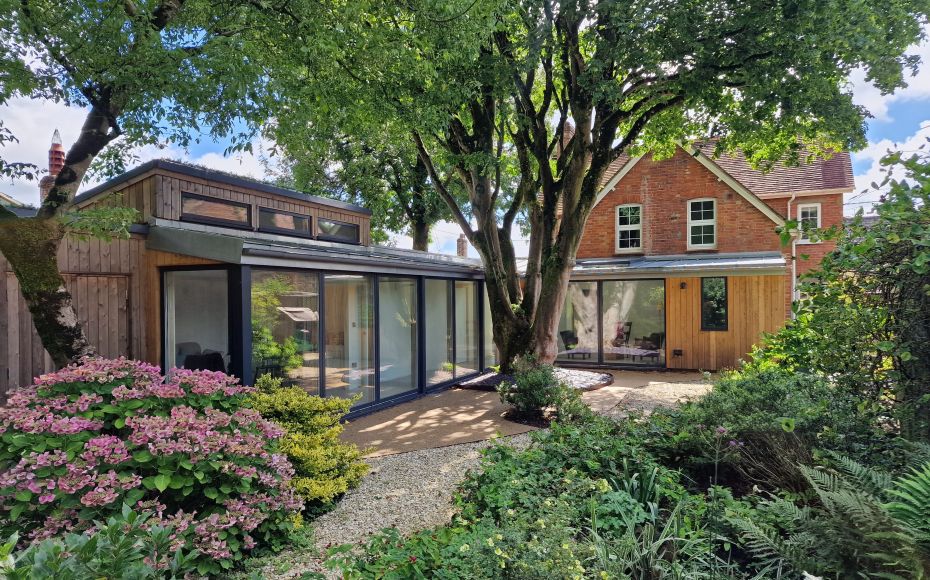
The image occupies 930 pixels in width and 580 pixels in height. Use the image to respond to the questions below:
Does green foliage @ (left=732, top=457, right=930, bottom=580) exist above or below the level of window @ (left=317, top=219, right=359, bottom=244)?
below

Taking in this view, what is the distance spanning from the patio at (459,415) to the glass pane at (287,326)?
1.16 meters

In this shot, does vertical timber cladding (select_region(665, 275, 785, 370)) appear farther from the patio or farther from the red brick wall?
the red brick wall

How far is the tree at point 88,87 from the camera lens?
5172 millimetres

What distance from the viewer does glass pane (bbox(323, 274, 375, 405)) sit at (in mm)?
8102

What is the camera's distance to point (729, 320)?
13789mm

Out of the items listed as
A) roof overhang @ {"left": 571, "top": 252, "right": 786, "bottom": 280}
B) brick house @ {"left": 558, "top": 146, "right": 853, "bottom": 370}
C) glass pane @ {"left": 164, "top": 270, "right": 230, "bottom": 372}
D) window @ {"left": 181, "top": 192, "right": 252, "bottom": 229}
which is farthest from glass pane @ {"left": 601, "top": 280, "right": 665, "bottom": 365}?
glass pane @ {"left": 164, "top": 270, "right": 230, "bottom": 372}

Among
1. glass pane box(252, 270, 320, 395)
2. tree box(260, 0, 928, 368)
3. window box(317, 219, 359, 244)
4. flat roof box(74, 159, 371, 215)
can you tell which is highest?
tree box(260, 0, 928, 368)

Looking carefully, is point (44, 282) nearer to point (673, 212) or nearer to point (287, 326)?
point (287, 326)

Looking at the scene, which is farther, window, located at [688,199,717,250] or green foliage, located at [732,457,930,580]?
window, located at [688,199,717,250]

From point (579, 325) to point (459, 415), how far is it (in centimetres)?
759

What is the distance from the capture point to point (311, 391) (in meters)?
7.64

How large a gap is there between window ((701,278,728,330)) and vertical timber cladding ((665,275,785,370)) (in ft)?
0.36

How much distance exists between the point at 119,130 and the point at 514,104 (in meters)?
7.97

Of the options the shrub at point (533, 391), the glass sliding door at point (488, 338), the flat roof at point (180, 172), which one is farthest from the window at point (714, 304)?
the flat roof at point (180, 172)
